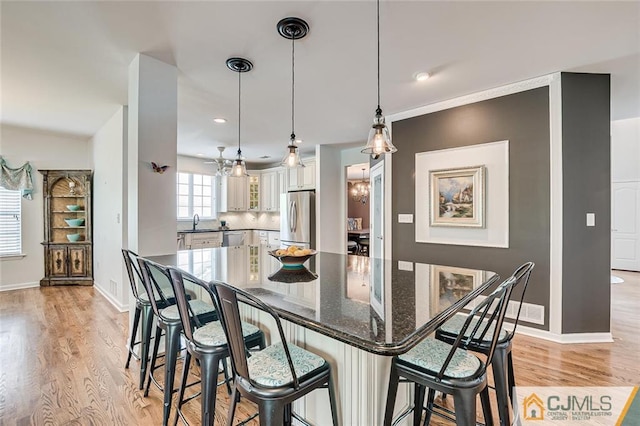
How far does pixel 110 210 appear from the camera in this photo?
4.33 m

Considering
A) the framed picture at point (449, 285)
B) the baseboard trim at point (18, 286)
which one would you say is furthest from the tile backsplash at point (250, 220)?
the framed picture at point (449, 285)

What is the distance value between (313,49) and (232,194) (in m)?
5.18

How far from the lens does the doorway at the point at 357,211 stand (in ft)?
26.4

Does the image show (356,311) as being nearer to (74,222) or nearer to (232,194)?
(74,222)

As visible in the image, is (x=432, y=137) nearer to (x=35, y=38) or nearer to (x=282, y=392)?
(x=282, y=392)

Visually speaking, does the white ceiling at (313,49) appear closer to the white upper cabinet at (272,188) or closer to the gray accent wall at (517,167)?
the gray accent wall at (517,167)

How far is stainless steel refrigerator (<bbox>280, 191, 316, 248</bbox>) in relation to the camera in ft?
19.0

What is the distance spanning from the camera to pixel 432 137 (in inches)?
144

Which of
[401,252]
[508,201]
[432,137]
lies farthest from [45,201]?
[508,201]

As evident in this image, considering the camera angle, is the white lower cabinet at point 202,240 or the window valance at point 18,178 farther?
the white lower cabinet at point 202,240

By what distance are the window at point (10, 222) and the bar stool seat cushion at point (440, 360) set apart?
20.7 ft

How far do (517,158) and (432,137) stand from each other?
3.09ft

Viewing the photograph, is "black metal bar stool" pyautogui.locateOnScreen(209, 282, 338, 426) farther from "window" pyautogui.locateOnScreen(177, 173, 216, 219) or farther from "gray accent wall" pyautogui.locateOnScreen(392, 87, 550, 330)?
"window" pyautogui.locateOnScreen(177, 173, 216, 219)

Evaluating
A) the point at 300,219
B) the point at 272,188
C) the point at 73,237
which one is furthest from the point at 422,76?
the point at 73,237
